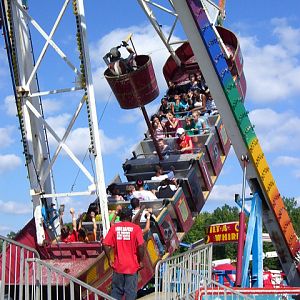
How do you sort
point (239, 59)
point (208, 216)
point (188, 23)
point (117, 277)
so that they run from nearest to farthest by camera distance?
point (117, 277) → point (188, 23) → point (239, 59) → point (208, 216)

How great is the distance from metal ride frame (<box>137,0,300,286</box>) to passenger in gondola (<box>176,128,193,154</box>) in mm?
2353

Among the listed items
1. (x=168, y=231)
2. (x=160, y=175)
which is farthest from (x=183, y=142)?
(x=168, y=231)

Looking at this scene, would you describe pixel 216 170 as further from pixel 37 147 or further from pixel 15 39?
pixel 15 39

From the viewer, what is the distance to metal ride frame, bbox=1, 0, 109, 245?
9.45 meters

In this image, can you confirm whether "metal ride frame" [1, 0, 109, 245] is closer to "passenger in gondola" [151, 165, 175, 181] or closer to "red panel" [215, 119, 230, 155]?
"passenger in gondola" [151, 165, 175, 181]

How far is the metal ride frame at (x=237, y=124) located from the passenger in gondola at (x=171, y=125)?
3543 mm

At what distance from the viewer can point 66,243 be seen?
9703mm

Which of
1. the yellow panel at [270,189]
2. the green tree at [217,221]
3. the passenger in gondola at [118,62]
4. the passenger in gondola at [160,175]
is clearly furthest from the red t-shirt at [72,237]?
the green tree at [217,221]

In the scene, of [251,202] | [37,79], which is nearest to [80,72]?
[37,79]

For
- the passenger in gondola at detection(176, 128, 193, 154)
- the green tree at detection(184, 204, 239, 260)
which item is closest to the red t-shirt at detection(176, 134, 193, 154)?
the passenger in gondola at detection(176, 128, 193, 154)

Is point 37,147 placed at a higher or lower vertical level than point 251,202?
higher

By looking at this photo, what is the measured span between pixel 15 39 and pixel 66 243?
3.36 m

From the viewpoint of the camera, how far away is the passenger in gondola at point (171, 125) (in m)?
13.7

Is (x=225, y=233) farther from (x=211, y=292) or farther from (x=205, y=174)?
(x=211, y=292)
